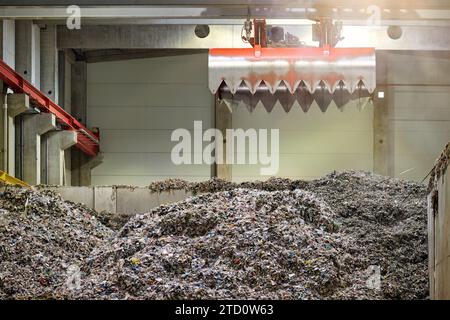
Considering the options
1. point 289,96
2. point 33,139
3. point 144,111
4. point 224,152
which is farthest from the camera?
point 144,111

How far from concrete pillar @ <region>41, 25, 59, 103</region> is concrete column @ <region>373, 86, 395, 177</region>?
19.7 ft

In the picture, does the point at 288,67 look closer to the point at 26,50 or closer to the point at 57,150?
the point at 57,150

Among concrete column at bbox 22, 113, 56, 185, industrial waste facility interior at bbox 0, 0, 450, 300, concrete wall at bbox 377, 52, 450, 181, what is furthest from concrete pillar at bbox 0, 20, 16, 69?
concrete wall at bbox 377, 52, 450, 181

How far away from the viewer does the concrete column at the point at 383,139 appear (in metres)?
13.9

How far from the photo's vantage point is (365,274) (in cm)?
559

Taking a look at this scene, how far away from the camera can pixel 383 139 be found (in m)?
13.9

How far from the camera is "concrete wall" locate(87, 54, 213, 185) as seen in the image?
44.7ft

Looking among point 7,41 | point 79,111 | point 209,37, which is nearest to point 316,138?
point 209,37

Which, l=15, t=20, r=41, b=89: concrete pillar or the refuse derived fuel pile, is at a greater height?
l=15, t=20, r=41, b=89: concrete pillar

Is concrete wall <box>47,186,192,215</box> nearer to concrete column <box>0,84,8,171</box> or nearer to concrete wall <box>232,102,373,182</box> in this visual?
concrete column <box>0,84,8,171</box>

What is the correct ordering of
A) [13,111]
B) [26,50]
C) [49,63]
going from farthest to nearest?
[49,63] → [26,50] → [13,111]

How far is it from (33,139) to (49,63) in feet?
6.12

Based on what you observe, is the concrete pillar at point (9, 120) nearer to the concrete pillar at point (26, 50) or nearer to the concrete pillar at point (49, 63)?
the concrete pillar at point (26, 50)
